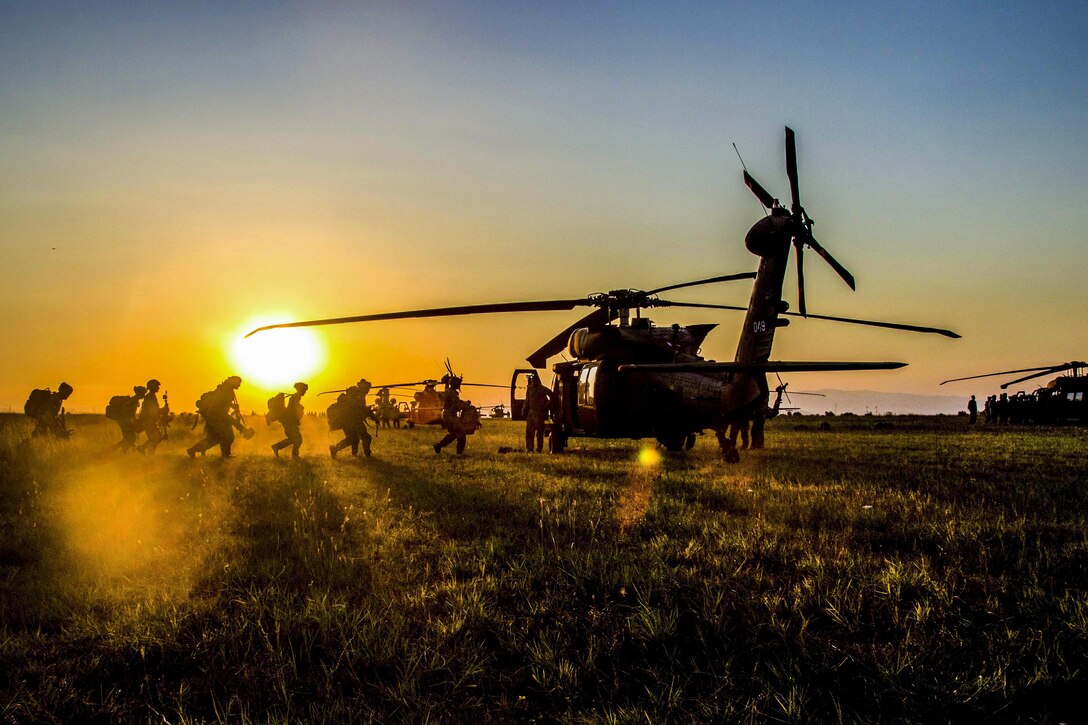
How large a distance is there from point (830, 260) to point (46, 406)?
18900mm

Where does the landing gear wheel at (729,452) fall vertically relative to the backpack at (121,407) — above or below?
below

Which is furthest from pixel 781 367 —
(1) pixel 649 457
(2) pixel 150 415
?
(2) pixel 150 415

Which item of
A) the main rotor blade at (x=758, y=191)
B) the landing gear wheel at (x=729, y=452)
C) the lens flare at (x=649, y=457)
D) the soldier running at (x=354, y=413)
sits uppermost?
the main rotor blade at (x=758, y=191)

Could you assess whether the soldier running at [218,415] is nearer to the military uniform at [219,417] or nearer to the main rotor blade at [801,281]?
the military uniform at [219,417]

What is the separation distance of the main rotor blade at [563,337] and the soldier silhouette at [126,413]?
10.1 m

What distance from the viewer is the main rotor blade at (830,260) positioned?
958 centimetres

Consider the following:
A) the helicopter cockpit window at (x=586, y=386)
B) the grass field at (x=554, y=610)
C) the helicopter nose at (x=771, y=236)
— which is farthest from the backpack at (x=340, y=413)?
the helicopter nose at (x=771, y=236)

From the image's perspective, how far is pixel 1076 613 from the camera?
349 centimetres

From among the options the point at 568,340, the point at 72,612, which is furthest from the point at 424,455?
the point at 72,612

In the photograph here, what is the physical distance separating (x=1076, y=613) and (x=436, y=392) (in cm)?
3090

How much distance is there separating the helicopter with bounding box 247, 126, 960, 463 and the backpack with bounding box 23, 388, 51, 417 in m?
12.3

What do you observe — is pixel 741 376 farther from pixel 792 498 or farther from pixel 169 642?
pixel 169 642

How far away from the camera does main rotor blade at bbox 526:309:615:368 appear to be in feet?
42.8

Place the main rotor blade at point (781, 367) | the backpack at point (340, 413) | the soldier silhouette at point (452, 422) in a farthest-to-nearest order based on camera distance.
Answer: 1. the soldier silhouette at point (452, 422)
2. the backpack at point (340, 413)
3. the main rotor blade at point (781, 367)
